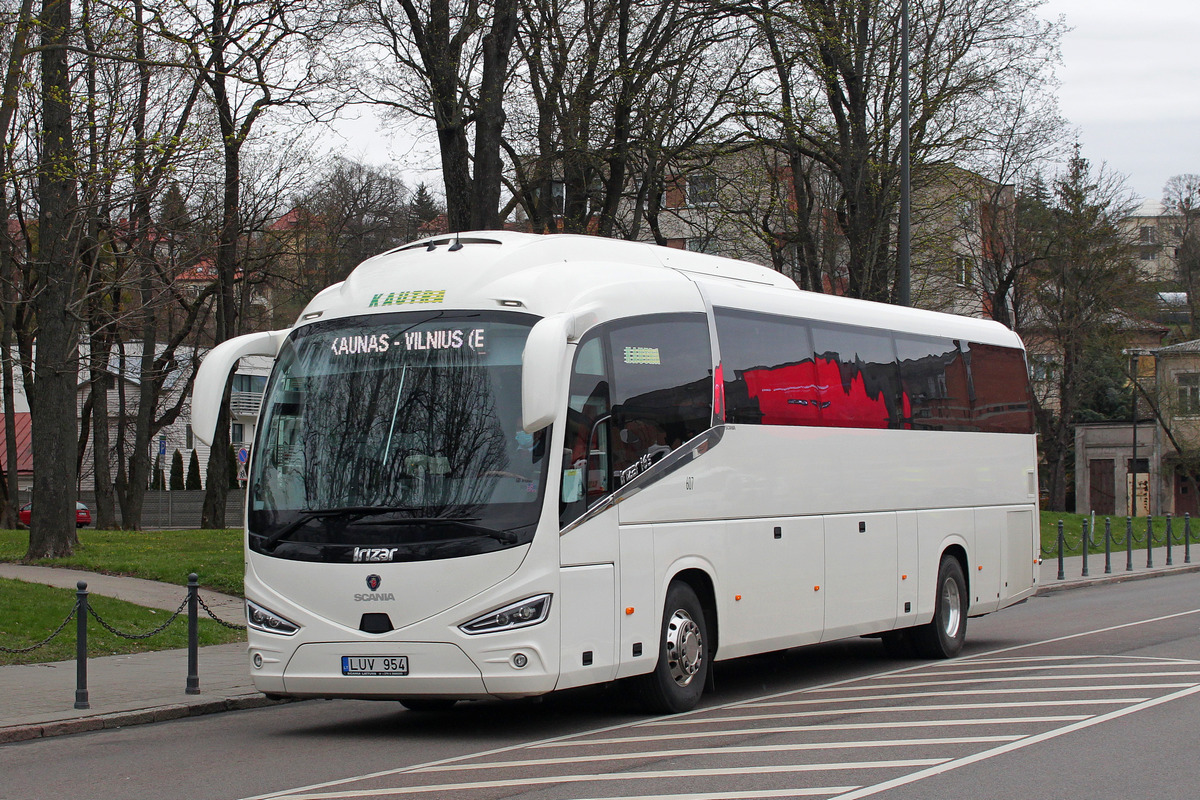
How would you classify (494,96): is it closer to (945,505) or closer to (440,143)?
(440,143)

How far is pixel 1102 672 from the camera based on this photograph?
12766mm

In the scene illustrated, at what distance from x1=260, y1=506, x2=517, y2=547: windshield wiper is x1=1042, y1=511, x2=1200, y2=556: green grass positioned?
91.3ft

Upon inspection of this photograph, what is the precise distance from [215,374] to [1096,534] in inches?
1387

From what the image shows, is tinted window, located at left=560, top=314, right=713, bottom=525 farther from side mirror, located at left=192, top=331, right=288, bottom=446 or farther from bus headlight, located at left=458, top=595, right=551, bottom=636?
side mirror, located at left=192, top=331, right=288, bottom=446

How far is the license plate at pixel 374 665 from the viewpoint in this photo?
951 centimetres

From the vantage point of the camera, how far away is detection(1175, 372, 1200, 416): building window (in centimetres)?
6238

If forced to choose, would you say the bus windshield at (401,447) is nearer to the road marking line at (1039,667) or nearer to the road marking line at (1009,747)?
the road marking line at (1009,747)

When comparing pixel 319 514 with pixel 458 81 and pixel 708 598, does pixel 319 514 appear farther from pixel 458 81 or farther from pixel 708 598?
pixel 458 81

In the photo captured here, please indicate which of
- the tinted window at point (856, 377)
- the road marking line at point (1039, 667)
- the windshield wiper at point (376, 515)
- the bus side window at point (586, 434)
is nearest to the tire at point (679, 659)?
the bus side window at point (586, 434)

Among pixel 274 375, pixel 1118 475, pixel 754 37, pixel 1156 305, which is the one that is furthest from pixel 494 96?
pixel 1118 475

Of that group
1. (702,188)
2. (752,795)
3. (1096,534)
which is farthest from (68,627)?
(1096,534)

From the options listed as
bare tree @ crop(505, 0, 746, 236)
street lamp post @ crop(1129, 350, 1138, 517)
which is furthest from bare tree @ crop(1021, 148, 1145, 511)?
bare tree @ crop(505, 0, 746, 236)

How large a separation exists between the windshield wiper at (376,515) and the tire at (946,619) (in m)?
7.01

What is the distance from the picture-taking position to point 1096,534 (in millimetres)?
40656
